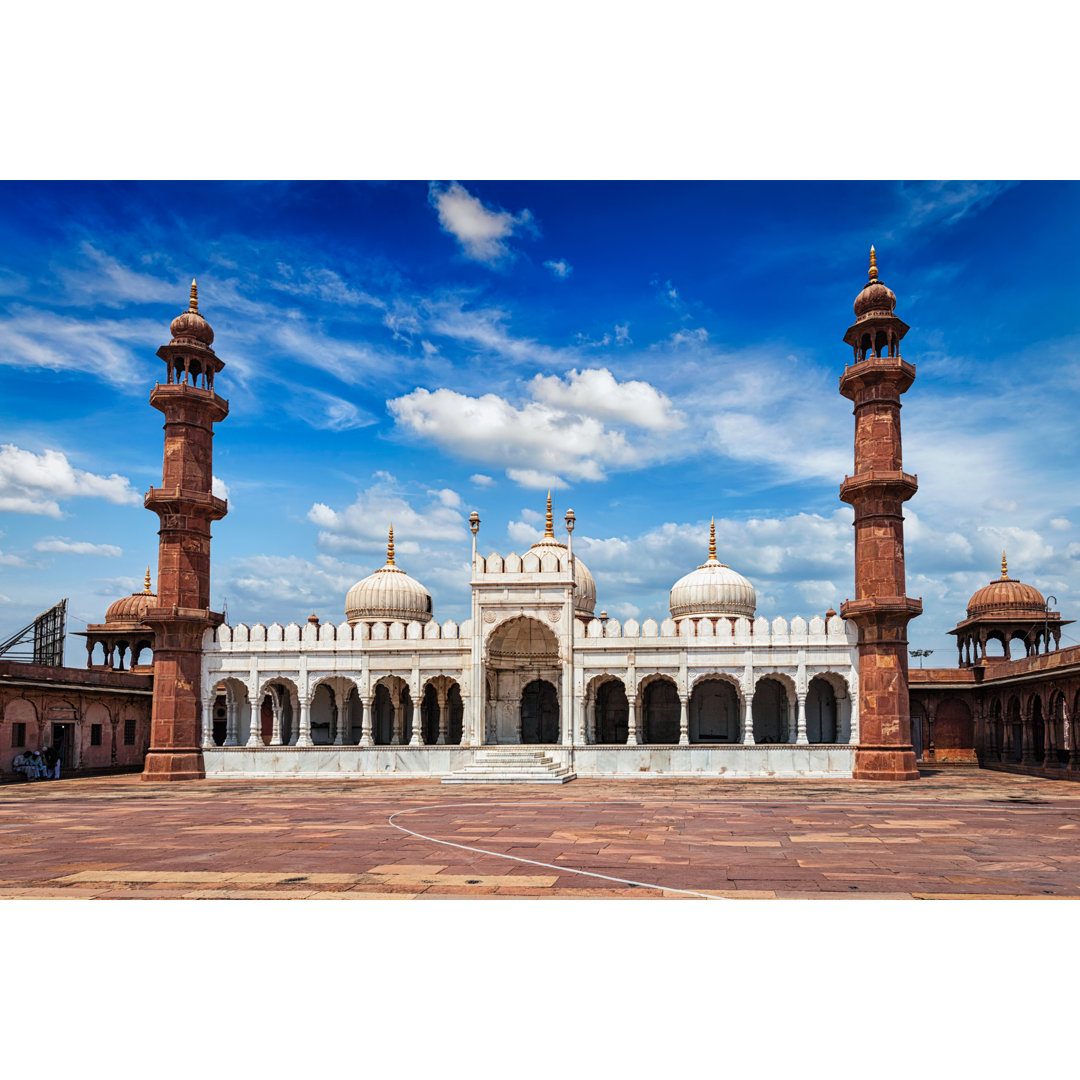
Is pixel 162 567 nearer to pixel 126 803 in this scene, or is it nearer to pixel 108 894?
pixel 126 803

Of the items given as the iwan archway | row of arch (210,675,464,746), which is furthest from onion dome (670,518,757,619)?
row of arch (210,675,464,746)

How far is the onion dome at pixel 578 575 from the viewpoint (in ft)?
113

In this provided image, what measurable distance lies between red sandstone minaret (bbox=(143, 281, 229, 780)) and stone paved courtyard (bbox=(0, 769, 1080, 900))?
23.0ft

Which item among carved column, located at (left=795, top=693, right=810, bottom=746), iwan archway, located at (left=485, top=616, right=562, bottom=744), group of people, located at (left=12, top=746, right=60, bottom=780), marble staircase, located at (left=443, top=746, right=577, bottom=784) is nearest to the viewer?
marble staircase, located at (left=443, top=746, right=577, bottom=784)

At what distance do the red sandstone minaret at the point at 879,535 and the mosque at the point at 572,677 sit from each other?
58 mm

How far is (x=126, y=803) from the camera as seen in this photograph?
20.5m

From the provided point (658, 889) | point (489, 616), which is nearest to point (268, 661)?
point (489, 616)

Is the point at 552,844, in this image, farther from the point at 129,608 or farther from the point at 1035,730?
the point at 129,608

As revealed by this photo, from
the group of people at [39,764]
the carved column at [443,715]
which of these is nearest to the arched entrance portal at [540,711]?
the carved column at [443,715]

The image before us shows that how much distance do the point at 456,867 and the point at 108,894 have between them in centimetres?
367

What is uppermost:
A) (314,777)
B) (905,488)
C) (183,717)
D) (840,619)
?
(905,488)

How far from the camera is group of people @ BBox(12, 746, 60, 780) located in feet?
94.6

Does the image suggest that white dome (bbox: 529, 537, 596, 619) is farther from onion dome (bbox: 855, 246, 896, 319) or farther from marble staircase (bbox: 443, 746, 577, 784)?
onion dome (bbox: 855, 246, 896, 319)

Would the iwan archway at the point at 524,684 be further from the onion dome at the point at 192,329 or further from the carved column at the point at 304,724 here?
the onion dome at the point at 192,329
